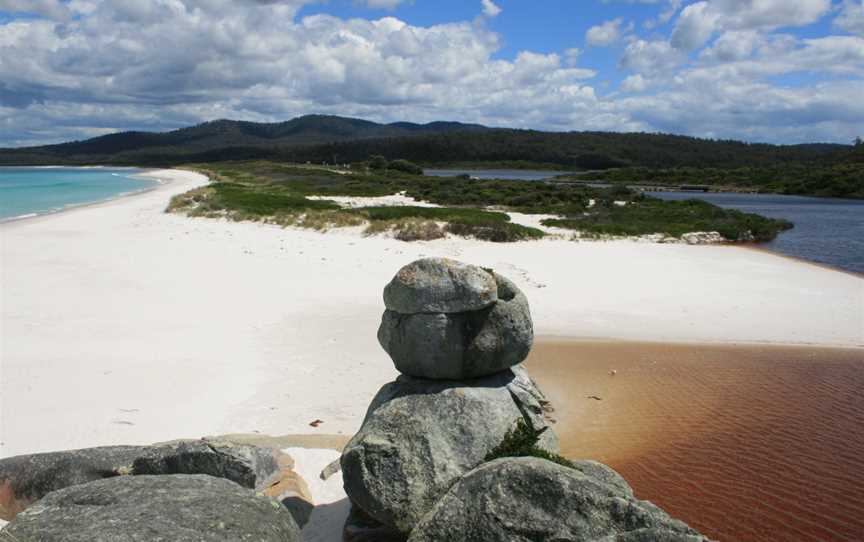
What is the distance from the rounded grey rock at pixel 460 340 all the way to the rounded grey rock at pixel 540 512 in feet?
8.44

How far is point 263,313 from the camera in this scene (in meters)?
16.6

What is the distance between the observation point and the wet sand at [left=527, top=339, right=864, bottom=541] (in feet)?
28.3

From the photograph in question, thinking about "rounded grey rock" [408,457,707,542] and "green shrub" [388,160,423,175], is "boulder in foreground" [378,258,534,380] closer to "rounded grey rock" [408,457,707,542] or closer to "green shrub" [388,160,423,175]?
"rounded grey rock" [408,457,707,542]

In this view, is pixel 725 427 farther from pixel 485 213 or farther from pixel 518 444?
pixel 485 213

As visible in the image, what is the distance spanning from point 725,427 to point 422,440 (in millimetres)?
6801

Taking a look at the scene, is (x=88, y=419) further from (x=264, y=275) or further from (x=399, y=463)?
(x=264, y=275)

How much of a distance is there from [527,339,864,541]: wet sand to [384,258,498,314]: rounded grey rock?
3.83 metres

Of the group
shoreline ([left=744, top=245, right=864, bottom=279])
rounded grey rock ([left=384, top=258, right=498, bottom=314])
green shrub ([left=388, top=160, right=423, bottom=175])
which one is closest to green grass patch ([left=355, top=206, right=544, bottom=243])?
shoreline ([left=744, top=245, right=864, bottom=279])

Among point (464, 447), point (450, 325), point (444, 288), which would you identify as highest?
point (444, 288)

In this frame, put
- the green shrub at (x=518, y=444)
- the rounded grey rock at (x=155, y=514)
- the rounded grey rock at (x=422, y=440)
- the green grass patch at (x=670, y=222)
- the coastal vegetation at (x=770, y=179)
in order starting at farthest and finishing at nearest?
1. the coastal vegetation at (x=770, y=179)
2. the green grass patch at (x=670, y=222)
3. the green shrub at (x=518, y=444)
4. the rounded grey rock at (x=422, y=440)
5. the rounded grey rock at (x=155, y=514)

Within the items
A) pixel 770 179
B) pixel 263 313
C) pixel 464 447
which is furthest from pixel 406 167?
pixel 464 447

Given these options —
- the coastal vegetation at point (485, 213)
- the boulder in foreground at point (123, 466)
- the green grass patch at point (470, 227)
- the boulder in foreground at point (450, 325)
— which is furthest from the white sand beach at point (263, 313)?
the boulder in foreground at point (450, 325)

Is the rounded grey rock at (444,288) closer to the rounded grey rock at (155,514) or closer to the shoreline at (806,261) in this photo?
the rounded grey rock at (155,514)

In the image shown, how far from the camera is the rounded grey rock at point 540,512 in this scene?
481 centimetres
